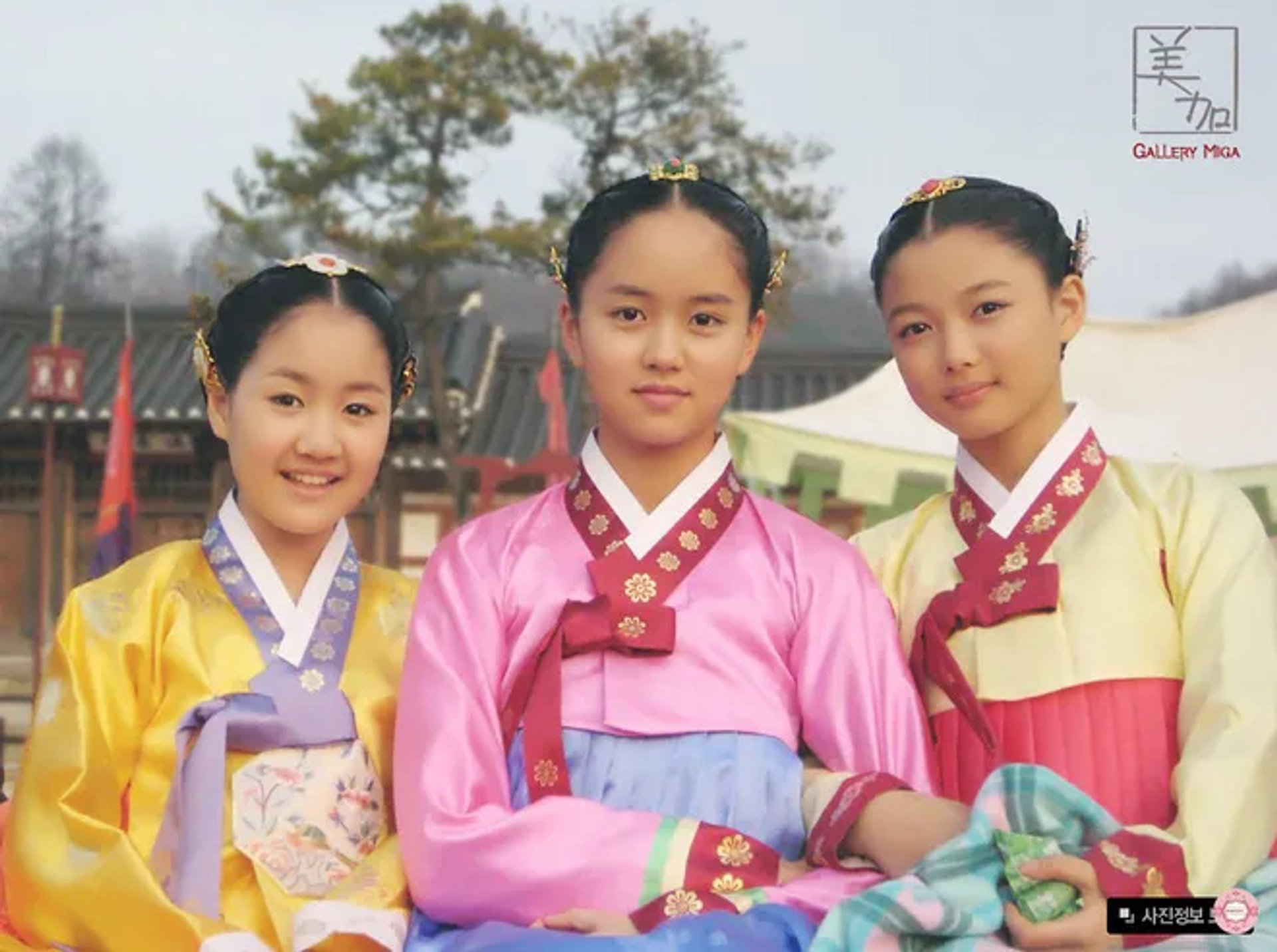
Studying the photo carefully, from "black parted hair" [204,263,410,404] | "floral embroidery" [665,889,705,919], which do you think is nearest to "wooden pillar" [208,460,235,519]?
"black parted hair" [204,263,410,404]

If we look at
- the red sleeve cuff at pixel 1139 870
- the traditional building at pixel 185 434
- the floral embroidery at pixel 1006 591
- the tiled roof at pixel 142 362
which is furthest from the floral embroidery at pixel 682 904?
the tiled roof at pixel 142 362

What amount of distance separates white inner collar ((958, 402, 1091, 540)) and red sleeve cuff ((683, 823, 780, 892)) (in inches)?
21.3

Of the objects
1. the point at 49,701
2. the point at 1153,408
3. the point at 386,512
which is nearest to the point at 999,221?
the point at 49,701

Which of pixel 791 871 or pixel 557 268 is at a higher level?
pixel 557 268

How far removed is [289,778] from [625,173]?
8.18ft

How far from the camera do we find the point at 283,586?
1.96 metres

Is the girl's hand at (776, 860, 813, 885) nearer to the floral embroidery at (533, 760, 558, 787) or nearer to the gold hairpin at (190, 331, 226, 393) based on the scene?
the floral embroidery at (533, 760, 558, 787)

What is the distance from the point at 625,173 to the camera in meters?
3.96

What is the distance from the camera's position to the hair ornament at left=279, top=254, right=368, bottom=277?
1.95 metres

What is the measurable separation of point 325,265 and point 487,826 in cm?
82

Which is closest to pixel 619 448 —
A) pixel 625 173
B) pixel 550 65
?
pixel 625 173

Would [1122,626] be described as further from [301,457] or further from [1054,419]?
[301,457]

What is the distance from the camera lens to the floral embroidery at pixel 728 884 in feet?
5.15

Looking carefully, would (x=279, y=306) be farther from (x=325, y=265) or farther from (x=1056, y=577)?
(x=1056, y=577)
